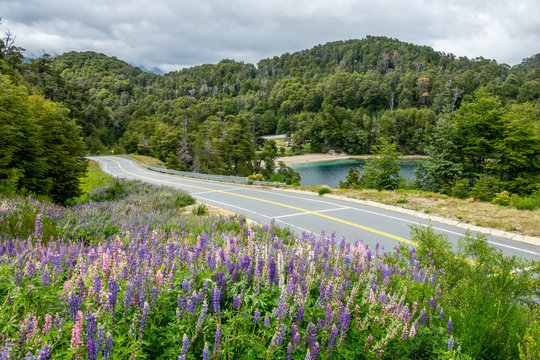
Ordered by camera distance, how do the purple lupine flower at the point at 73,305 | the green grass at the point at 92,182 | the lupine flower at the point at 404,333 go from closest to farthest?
the purple lupine flower at the point at 73,305
the lupine flower at the point at 404,333
the green grass at the point at 92,182

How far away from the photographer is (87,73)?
179125 mm

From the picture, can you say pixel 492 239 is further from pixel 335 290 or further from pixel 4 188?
pixel 4 188

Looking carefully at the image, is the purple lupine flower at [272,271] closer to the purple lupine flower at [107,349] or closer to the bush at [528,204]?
the purple lupine flower at [107,349]

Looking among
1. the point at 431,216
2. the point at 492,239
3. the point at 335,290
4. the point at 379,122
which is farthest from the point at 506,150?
the point at 379,122

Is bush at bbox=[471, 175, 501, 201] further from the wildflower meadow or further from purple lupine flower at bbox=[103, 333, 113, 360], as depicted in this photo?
purple lupine flower at bbox=[103, 333, 113, 360]

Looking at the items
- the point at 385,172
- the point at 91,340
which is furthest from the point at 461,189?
the point at 91,340

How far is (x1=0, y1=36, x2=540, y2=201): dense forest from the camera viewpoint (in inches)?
1084

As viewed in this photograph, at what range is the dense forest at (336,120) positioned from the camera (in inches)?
1084

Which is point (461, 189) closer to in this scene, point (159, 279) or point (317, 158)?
point (159, 279)

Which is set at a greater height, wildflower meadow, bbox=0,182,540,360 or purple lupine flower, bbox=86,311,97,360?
purple lupine flower, bbox=86,311,97,360

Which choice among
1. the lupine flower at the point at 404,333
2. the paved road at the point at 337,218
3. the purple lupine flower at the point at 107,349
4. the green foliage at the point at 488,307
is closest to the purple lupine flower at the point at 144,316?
the purple lupine flower at the point at 107,349

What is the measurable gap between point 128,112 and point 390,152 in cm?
11076

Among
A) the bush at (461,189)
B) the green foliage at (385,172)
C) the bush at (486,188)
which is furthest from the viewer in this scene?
the green foliage at (385,172)

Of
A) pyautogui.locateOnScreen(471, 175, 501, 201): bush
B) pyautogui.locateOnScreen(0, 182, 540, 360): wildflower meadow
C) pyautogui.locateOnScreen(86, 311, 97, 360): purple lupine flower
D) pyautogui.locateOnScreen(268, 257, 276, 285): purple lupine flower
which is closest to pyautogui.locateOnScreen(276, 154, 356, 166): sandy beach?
pyautogui.locateOnScreen(471, 175, 501, 201): bush
